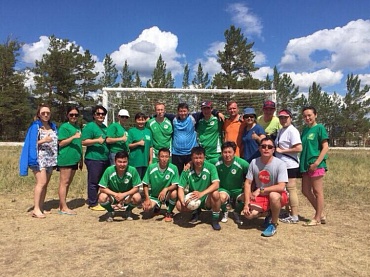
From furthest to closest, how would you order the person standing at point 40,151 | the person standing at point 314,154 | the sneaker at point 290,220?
the sneaker at point 290,220 < the person standing at point 40,151 < the person standing at point 314,154

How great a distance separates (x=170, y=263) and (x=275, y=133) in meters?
3.02

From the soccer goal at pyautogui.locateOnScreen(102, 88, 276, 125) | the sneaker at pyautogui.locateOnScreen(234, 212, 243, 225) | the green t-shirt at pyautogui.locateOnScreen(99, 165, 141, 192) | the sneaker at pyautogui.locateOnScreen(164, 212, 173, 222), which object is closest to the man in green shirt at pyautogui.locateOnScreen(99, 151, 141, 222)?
the green t-shirt at pyautogui.locateOnScreen(99, 165, 141, 192)

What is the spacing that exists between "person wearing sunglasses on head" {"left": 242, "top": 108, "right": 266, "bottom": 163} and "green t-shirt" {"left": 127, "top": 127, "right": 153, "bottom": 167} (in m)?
1.79

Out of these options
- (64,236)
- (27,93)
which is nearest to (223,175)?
(64,236)

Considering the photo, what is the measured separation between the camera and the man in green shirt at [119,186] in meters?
5.14

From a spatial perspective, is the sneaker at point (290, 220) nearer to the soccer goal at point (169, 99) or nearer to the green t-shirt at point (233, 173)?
the green t-shirt at point (233, 173)

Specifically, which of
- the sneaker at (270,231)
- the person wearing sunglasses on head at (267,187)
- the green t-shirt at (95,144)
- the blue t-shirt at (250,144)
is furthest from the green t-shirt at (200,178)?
the green t-shirt at (95,144)

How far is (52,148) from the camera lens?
552cm

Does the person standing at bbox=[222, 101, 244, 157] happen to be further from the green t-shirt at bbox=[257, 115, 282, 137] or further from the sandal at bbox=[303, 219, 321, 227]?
the sandal at bbox=[303, 219, 321, 227]

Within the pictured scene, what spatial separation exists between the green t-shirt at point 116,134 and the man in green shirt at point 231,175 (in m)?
1.89

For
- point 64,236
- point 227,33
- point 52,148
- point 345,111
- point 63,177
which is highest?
point 227,33

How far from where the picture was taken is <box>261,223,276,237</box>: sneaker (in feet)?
15.0

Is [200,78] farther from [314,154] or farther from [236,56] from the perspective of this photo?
[314,154]

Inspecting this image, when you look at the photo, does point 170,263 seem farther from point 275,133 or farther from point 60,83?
point 60,83
